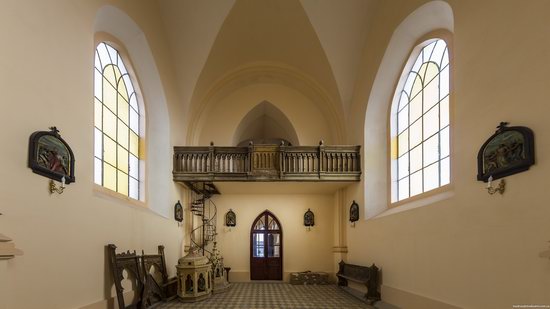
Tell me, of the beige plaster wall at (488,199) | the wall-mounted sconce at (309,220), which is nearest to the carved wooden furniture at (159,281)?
the beige plaster wall at (488,199)

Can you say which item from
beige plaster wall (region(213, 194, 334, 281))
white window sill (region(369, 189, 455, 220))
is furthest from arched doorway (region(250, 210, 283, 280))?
white window sill (region(369, 189, 455, 220))

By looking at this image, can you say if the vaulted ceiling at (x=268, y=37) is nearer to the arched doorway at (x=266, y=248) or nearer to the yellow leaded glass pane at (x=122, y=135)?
the yellow leaded glass pane at (x=122, y=135)

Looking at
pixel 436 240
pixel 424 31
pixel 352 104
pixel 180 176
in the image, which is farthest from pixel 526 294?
pixel 180 176

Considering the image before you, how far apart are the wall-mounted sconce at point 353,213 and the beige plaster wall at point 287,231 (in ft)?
8.20

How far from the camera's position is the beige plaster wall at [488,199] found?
432 cm

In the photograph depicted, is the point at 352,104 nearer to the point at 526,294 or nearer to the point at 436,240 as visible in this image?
the point at 436,240

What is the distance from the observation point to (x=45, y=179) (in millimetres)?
5129

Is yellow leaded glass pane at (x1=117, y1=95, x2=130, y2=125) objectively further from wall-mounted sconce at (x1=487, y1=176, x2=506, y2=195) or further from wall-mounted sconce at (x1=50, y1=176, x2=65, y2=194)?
wall-mounted sconce at (x1=487, y1=176, x2=506, y2=195)

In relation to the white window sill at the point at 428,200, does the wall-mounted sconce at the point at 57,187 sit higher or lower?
higher

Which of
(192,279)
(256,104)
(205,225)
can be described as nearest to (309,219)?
(205,225)

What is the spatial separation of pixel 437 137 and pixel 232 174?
5901 millimetres

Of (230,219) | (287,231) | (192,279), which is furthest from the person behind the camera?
(287,231)

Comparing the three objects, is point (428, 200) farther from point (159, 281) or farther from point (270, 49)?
point (270, 49)

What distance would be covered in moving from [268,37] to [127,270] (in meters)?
7.79
